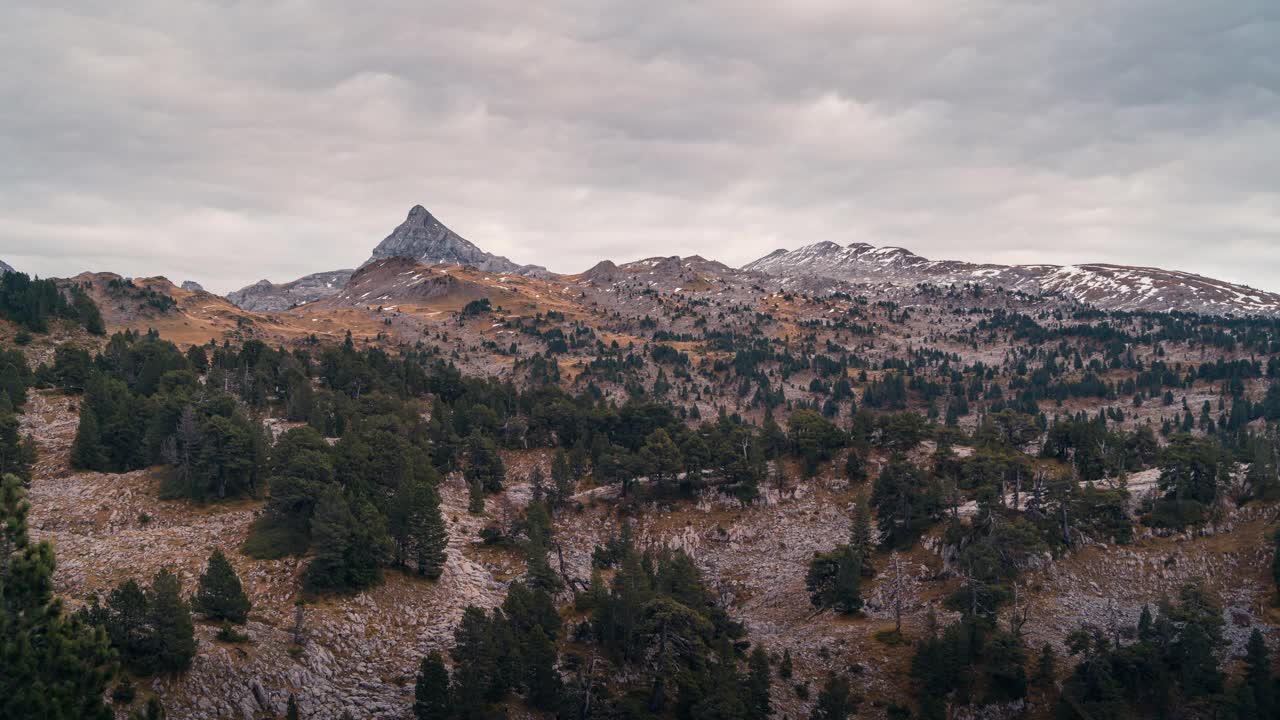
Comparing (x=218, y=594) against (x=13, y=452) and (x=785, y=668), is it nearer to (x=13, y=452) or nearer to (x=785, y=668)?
(x=13, y=452)

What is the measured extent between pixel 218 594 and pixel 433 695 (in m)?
21.6

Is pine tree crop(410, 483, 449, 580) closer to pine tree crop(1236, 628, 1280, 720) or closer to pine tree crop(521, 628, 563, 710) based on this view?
pine tree crop(521, 628, 563, 710)

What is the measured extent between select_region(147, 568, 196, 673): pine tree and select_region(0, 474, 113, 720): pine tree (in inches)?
671

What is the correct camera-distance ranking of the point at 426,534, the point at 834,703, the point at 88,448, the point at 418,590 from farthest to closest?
the point at 88,448, the point at 426,534, the point at 418,590, the point at 834,703

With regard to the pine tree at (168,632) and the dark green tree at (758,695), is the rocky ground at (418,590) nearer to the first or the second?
the pine tree at (168,632)

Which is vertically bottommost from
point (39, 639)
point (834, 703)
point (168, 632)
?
point (834, 703)

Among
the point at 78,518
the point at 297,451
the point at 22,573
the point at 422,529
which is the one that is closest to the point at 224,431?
the point at 297,451

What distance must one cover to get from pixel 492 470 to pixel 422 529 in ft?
120

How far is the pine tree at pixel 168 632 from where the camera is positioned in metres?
51.2

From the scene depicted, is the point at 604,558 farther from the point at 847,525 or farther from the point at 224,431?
the point at 224,431

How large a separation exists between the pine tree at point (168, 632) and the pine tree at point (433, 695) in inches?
671

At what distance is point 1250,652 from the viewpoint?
62.2 metres

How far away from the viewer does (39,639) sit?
34594 mm

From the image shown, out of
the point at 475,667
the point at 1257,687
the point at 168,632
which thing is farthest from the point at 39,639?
the point at 1257,687
